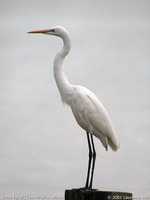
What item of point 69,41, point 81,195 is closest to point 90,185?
point 81,195

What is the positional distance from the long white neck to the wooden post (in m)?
2.84

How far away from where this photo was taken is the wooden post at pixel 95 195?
17.1 feet

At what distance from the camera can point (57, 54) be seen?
845 cm

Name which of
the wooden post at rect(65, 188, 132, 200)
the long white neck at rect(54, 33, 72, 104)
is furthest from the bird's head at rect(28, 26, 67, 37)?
the wooden post at rect(65, 188, 132, 200)

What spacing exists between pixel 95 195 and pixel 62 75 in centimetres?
351

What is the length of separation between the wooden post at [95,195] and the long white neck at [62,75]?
112 inches

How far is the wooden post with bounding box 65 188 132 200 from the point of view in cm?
523

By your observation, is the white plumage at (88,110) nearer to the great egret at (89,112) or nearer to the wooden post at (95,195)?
the great egret at (89,112)

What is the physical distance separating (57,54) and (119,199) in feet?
13.7

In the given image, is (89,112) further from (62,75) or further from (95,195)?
(95,195)

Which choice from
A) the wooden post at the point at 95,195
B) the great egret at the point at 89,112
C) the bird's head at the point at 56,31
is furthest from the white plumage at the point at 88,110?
the wooden post at the point at 95,195

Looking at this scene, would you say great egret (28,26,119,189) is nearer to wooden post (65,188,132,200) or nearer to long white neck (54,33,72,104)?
long white neck (54,33,72,104)

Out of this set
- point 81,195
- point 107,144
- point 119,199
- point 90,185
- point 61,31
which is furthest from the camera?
point 61,31

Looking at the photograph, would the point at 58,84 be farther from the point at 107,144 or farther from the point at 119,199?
the point at 119,199
